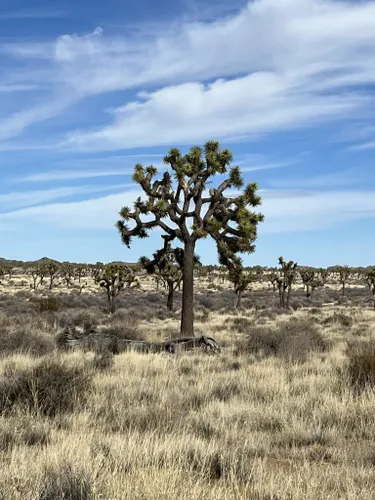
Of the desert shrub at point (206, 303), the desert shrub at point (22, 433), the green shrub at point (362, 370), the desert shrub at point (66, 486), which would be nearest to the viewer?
the desert shrub at point (66, 486)

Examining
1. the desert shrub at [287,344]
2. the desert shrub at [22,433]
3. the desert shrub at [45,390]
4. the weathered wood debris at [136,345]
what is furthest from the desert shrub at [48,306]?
the desert shrub at [22,433]

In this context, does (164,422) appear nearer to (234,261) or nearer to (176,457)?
(176,457)

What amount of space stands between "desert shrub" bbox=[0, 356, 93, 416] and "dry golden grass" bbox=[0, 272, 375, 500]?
0.23ft

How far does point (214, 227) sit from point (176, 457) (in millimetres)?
13321

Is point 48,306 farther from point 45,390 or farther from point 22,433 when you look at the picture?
point 22,433

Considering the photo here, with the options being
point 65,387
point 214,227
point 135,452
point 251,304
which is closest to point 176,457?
point 135,452

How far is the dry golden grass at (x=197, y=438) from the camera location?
436 cm

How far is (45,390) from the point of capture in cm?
777

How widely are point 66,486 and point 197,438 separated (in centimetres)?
252

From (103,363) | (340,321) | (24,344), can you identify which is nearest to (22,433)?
(103,363)

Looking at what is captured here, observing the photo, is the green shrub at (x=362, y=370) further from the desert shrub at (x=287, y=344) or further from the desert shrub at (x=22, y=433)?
the desert shrub at (x=22, y=433)

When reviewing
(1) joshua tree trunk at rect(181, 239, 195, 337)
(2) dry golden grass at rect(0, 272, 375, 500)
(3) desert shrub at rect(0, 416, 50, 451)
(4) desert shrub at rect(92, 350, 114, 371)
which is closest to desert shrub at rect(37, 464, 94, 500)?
(2) dry golden grass at rect(0, 272, 375, 500)

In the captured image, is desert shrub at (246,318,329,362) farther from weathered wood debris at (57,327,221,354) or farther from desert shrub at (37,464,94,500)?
desert shrub at (37,464,94,500)

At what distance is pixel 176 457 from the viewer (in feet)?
17.5
